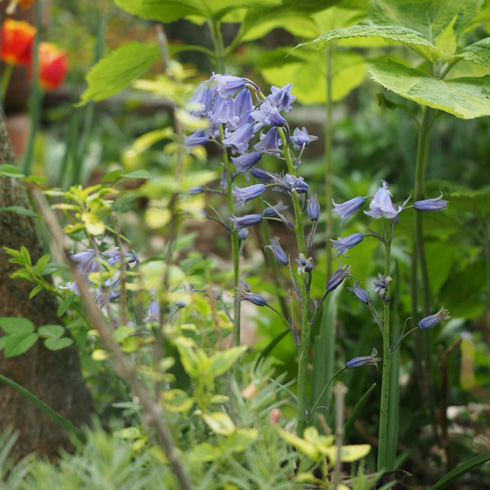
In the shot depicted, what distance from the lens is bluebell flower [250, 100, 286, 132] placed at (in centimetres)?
90

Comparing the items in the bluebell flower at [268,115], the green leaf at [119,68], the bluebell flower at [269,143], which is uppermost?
the green leaf at [119,68]

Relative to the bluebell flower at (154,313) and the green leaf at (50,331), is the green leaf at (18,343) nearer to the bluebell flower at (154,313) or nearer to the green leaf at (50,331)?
the green leaf at (50,331)

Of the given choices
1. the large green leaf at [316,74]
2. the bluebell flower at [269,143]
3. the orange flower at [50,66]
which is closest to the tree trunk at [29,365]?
the bluebell flower at [269,143]

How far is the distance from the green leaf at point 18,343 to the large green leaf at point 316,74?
0.97 meters

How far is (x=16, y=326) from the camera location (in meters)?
1.13

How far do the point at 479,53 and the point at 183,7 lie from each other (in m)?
0.59

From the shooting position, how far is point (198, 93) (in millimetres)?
939

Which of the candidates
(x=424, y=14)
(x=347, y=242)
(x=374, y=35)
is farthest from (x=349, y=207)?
(x=424, y=14)

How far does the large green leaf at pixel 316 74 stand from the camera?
1.71 metres

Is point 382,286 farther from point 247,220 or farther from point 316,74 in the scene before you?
point 316,74

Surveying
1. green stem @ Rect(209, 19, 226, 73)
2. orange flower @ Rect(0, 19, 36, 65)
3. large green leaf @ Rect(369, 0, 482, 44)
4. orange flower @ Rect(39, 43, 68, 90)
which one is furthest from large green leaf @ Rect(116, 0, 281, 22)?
orange flower @ Rect(39, 43, 68, 90)

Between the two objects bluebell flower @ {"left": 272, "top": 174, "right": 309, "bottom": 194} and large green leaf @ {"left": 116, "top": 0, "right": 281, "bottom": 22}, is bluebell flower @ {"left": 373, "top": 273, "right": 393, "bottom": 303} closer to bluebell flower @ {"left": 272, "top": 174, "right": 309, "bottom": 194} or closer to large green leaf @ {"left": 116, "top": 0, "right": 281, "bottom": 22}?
bluebell flower @ {"left": 272, "top": 174, "right": 309, "bottom": 194}

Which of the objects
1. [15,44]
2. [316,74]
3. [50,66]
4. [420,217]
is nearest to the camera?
[420,217]

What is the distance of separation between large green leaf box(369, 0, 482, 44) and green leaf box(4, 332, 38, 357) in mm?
862
